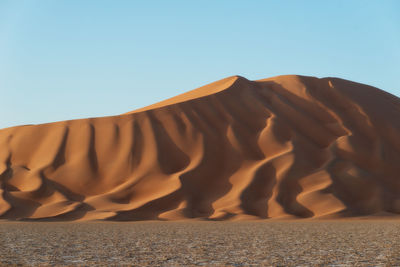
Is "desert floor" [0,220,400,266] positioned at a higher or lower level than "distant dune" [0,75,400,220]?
lower

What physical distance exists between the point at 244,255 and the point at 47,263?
4.78 meters

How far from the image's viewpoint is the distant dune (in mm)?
42438

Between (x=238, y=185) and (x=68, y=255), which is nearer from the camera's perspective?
(x=68, y=255)

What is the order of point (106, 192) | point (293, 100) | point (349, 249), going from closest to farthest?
point (349, 249) → point (106, 192) → point (293, 100)

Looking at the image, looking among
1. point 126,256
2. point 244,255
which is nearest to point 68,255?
point 126,256

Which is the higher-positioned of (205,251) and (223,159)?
(223,159)

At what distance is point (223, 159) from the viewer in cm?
4950

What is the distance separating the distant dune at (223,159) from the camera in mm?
42438

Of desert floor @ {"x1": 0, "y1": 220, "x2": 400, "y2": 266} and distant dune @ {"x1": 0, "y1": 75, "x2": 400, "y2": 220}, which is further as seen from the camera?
distant dune @ {"x1": 0, "y1": 75, "x2": 400, "y2": 220}

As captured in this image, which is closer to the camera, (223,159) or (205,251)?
(205,251)

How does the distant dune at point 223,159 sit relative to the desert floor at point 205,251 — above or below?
above

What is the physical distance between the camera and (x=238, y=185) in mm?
45688

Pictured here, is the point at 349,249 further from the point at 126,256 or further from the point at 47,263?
the point at 47,263

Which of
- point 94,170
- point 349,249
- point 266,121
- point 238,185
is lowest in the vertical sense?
point 349,249
